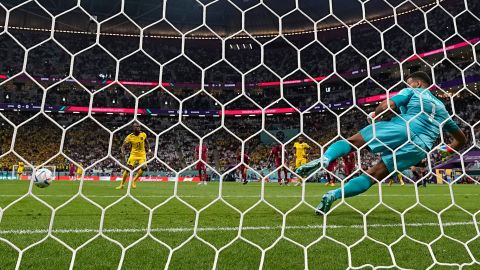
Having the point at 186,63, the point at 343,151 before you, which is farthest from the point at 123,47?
the point at 343,151

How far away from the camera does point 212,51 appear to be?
96.5ft

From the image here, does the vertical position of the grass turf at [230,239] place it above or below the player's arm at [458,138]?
above

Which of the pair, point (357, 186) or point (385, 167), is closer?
point (385, 167)

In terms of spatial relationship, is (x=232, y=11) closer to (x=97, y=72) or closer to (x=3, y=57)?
(x=97, y=72)

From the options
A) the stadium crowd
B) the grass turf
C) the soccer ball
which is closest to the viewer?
the grass turf

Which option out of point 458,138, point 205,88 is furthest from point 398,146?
point 205,88

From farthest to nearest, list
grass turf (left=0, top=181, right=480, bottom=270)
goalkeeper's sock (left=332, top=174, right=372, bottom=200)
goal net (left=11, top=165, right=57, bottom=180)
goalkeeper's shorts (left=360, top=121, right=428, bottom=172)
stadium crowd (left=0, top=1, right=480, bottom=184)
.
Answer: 1. stadium crowd (left=0, top=1, right=480, bottom=184)
2. goal net (left=11, top=165, right=57, bottom=180)
3. goalkeeper's sock (left=332, top=174, right=372, bottom=200)
4. goalkeeper's shorts (left=360, top=121, right=428, bottom=172)
5. grass turf (left=0, top=181, right=480, bottom=270)

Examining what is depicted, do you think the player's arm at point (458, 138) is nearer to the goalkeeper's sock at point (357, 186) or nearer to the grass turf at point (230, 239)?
the grass turf at point (230, 239)

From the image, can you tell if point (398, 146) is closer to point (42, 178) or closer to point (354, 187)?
Answer: point (354, 187)

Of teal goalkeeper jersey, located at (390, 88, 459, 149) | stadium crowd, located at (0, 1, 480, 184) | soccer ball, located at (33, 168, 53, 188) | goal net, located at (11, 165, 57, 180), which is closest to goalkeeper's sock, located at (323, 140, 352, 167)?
teal goalkeeper jersey, located at (390, 88, 459, 149)

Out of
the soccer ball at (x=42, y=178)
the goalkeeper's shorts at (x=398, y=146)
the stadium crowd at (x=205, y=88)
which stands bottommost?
the stadium crowd at (x=205, y=88)

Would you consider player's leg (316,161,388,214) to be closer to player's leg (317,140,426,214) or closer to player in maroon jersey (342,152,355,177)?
player's leg (317,140,426,214)

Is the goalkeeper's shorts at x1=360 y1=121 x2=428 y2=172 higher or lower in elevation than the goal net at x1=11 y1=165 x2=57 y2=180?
higher

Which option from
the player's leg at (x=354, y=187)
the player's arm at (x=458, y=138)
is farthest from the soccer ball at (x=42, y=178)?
the player's arm at (x=458, y=138)
